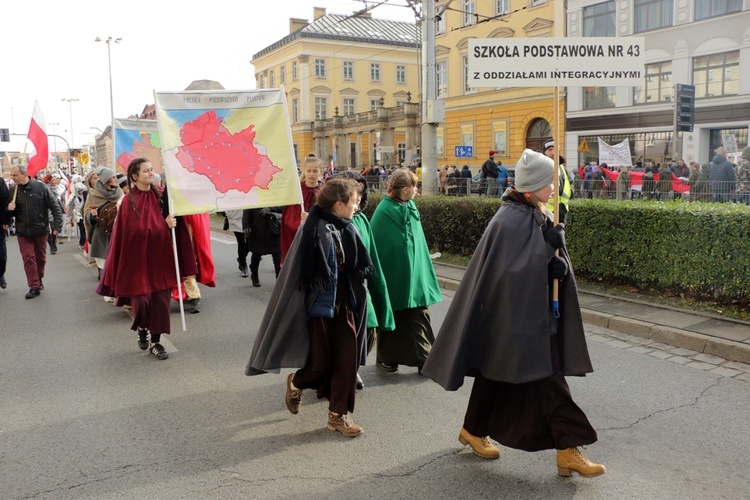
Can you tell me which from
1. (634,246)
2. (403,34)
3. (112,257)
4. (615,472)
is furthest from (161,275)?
(403,34)

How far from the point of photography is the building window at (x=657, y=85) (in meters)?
29.8

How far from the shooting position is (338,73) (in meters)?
71.1

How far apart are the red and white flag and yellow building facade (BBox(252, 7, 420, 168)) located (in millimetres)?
53237

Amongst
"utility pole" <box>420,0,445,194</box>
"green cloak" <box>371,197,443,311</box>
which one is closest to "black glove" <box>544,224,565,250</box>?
"green cloak" <box>371,197,443,311</box>

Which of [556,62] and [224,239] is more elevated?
[556,62]

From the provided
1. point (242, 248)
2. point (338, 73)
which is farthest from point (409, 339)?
point (338, 73)

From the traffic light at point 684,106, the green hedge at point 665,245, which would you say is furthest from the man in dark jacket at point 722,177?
the green hedge at point 665,245

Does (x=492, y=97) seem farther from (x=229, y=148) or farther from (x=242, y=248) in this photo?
(x=229, y=148)

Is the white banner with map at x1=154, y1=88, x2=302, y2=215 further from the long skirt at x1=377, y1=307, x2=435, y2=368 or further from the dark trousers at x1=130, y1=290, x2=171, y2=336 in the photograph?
the long skirt at x1=377, y1=307, x2=435, y2=368

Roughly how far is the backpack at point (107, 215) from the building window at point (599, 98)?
89.8 feet

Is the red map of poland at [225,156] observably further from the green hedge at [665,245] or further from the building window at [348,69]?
the building window at [348,69]

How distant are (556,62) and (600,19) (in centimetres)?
3029

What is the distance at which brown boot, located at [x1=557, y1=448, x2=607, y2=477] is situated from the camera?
12.6 ft

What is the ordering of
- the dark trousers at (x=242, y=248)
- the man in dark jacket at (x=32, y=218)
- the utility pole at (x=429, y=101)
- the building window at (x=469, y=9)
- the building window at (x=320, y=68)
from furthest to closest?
1. the building window at (x=320, y=68)
2. the building window at (x=469, y=9)
3. the utility pole at (x=429, y=101)
4. the dark trousers at (x=242, y=248)
5. the man in dark jacket at (x=32, y=218)
